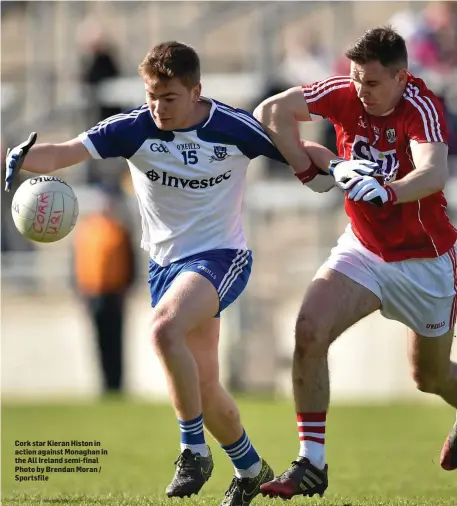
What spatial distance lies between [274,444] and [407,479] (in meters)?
2.60

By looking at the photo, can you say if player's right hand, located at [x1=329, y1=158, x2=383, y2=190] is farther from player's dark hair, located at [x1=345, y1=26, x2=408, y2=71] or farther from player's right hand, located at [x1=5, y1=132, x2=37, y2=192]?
player's right hand, located at [x1=5, y1=132, x2=37, y2=192]

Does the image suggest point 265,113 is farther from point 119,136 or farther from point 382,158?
point 119,136

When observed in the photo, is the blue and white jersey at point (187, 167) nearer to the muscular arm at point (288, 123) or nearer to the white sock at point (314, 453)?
the muscular arm at point (288, 123)

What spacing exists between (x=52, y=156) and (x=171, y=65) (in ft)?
3.01

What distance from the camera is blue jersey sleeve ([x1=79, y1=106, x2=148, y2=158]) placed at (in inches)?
273

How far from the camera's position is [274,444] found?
11.0m

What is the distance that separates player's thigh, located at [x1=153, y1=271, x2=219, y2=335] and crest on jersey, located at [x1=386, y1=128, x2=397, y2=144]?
4.41ft

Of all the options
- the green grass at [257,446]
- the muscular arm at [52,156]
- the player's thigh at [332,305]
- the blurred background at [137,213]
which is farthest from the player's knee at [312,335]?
the blurred background at [137,213]

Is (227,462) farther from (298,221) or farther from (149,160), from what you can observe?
(298,221)

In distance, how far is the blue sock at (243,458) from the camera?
7.16 metres

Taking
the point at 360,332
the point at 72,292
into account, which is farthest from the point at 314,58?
the point at 72,292

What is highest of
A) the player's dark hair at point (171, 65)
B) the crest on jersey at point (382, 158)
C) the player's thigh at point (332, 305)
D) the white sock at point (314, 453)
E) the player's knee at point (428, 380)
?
the player's dark hair at point (171, 65)

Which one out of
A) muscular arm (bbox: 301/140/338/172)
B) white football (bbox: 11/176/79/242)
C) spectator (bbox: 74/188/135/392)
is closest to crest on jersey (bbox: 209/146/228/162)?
muscular arm (bbox: 301/140/338/172)

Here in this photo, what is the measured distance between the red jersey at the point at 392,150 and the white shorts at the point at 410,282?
6cm
